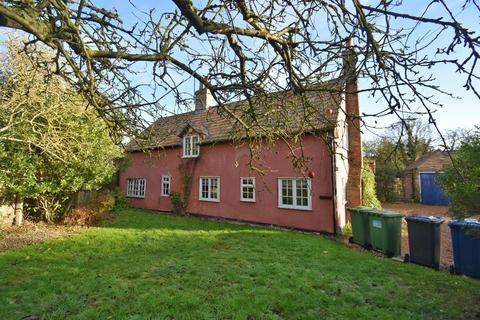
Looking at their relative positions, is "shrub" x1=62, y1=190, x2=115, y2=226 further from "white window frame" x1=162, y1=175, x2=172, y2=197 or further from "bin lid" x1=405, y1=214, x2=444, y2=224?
"bin lid" x1=405, y1=214, x2=444, y2=224

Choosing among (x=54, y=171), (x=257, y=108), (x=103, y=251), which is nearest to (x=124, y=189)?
(x=54, y=171)

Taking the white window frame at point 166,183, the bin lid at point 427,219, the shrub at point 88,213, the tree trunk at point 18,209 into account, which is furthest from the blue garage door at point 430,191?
the tree trunk at point 18,209

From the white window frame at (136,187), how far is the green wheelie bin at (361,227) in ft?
49.2

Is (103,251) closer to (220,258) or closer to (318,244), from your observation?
(220,258)

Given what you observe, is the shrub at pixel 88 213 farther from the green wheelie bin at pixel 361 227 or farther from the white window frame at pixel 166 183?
the green wheelie bin at pixel 361 227

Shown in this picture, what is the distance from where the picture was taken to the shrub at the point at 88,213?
42.5 ft

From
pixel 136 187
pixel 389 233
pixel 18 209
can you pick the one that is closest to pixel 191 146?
pixel 136 187

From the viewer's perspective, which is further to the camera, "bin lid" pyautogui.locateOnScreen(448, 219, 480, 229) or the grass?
"bin lid" pyautogui.locateOnScreen(448, 219, 480, 229)

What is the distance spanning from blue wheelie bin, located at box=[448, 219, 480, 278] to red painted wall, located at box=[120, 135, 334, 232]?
16.5 feet

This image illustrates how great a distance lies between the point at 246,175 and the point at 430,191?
21571 mm

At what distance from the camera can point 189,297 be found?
559cm

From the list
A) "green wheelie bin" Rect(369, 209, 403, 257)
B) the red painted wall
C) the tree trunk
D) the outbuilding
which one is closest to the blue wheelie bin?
"green wheelie bin" Rect(369, 209, 403, 257)

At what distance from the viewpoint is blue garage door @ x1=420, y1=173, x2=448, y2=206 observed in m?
27.5

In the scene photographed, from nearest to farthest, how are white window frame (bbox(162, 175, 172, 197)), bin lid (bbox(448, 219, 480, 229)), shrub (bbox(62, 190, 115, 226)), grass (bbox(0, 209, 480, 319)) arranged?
1. grass (bbox(0, 209, 480, 319))
2. bin lid (bbox(448, 219, 480, 229))
3. shrub (bbox(62, 190, 115, 226))
4. white window frame (bbox(162, 175, 172, 197))
